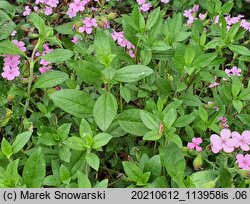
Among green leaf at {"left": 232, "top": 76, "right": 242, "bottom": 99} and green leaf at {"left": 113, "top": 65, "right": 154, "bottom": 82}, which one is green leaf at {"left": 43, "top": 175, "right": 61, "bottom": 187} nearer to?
green leaf at {"left": 113, "top": 65, "right": 154, "bottom": 82}

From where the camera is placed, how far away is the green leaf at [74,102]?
1.73 meters

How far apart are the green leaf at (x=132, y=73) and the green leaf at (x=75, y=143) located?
276 mm

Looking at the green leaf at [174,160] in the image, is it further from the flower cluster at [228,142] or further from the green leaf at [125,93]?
the green leaf at [125,93]

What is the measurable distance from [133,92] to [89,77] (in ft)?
1.12

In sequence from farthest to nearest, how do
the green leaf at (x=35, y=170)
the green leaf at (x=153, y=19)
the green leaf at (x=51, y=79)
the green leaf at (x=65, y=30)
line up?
the green leaf at (x=65, y=30)
the green leaf at (x=153, y=19)
the green leaf at (x=51, y=79)
the green leaf at (x=35, y=170)

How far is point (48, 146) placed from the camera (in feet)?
6.21

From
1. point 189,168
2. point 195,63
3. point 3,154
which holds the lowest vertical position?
point 189,168

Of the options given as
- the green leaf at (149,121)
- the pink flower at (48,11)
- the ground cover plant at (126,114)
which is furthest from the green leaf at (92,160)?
the pink flower at (48,11)

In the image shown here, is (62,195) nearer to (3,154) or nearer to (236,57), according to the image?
(3,154)

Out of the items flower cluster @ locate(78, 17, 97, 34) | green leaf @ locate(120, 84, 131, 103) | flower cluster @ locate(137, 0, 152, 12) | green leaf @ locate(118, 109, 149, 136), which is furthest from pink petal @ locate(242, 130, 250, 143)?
flower cluster @ locate(137, 0, 152, 12)

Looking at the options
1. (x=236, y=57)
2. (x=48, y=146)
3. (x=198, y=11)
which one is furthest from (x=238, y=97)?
(x=198, y=11)

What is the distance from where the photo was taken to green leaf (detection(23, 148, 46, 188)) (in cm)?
154

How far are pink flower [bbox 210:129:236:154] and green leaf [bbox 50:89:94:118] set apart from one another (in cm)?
49

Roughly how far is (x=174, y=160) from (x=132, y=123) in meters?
0.24
